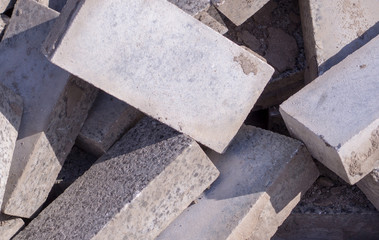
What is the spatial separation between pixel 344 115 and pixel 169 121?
0.77 metres

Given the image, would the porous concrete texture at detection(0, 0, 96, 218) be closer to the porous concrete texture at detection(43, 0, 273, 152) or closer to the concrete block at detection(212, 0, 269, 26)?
the porous concrete texture at detection(43, 0, 273, 152)

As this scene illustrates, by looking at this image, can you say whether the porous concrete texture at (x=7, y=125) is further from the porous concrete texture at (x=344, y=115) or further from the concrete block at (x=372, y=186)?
the concrete block at (x=372, y=186)

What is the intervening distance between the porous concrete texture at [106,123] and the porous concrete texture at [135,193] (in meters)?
0.13

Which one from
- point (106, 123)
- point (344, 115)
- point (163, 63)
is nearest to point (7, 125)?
point (106, 123)

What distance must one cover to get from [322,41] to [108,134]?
118cm

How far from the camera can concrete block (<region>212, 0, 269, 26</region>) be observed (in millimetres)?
2734

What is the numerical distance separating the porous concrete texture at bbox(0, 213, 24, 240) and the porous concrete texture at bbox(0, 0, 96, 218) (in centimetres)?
5

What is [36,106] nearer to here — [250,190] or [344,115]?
[250,190]

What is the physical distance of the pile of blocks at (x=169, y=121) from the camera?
2.31 meters

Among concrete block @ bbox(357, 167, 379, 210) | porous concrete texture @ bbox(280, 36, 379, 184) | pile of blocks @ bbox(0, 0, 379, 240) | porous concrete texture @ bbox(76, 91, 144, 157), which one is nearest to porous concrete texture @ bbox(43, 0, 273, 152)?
pile of blocks @ bbox(0, 0, 379, 240)

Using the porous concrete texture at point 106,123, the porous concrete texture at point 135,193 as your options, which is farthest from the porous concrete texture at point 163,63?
the porous concrete texture at point 106,123

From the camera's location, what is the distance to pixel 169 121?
2.41m

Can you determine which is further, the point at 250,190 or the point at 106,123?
the point at 106,123

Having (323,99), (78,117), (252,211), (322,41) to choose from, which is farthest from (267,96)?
(78,117)
